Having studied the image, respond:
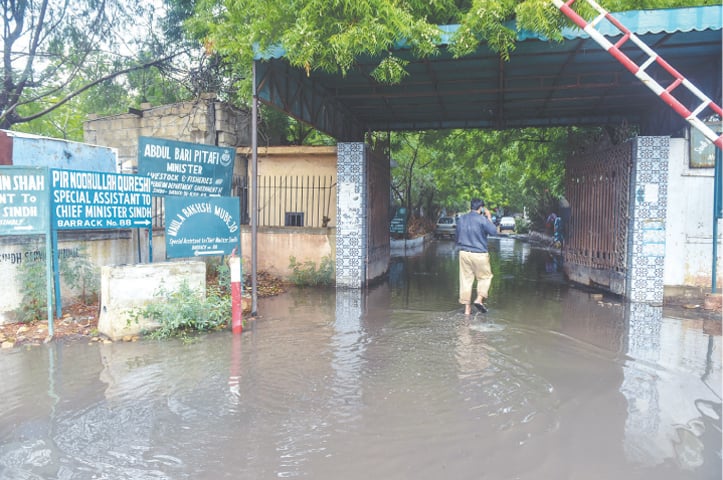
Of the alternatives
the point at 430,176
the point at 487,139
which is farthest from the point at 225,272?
the point at 430,176

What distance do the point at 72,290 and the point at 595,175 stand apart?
1039cm

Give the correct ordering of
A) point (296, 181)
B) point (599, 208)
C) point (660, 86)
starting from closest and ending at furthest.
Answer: point (660, 86), point (599, 208), point (296, 181)

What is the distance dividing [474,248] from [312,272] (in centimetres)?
413

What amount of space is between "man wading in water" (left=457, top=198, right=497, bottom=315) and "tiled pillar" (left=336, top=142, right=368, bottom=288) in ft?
9.57

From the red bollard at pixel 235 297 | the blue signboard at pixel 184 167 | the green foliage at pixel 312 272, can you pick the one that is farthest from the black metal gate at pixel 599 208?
the blue signboard at pixel 184 167

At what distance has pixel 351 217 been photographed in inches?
427

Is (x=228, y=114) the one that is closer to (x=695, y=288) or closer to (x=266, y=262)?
(x=266, y=262)

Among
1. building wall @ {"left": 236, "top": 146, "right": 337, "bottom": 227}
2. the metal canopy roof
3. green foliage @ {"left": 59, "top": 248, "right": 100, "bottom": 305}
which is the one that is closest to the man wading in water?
the metal canopy roof

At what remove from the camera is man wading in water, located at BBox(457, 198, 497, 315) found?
8.20m

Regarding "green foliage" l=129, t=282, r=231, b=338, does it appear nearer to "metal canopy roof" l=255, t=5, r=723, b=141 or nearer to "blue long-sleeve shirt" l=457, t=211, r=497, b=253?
"metal canopy roof" l=255, t=5, r=723, b=141

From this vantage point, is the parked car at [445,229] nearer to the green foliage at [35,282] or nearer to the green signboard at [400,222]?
the green signboard at [400,222]

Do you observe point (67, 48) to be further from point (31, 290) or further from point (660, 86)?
point (660, 86)

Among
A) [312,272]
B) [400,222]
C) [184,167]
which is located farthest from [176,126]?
[400,222]

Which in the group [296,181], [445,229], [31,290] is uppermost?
[296,181]
